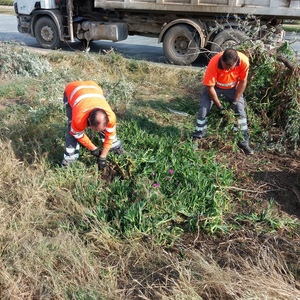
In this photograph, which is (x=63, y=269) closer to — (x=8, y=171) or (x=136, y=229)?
(x=136, y=229)

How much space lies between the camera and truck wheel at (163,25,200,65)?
9.17 m

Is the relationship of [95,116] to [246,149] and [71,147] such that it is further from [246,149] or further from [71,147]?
[246,149]

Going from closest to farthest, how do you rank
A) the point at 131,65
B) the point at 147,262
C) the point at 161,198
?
the point at 147,262, the point at 161,198, the point at 131,65

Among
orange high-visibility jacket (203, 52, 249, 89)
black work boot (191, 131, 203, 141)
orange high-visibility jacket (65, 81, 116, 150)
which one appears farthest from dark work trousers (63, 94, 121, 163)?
orange high-visibility jacket (203, 52, 249, 89)

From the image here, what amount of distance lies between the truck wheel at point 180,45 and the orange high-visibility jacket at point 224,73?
15.7ft

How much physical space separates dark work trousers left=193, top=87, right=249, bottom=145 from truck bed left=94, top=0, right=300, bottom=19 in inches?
168

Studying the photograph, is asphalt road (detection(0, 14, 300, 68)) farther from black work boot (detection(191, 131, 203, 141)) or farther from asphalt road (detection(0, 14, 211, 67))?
black work boot (detection(191, 131, 203, 141))

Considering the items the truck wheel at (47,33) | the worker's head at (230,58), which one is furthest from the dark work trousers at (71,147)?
the truck wheel at (47,33)

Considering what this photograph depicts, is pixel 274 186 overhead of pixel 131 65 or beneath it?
beneath

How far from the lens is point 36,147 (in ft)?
15.1

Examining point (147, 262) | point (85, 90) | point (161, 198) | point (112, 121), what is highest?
point (85, 90)

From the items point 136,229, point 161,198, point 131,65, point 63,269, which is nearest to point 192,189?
point 161,198

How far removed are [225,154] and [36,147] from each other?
2.40m

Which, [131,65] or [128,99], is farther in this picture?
[131,65]
